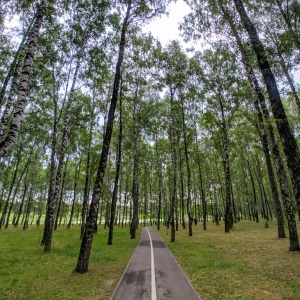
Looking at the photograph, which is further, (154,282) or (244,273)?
(244,273)

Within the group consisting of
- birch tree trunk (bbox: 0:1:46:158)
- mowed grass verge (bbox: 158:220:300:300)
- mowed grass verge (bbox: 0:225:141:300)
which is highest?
birch tree trunk (bbox: 0:1:46:158)

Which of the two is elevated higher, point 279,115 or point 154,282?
point 279,115

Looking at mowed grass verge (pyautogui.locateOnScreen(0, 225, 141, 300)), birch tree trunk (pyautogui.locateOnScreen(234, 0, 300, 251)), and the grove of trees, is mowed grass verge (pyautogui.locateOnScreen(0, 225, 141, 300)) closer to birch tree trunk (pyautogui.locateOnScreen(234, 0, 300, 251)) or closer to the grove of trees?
the grove of trees

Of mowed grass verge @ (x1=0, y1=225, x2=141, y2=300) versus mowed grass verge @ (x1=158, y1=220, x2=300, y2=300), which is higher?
mowed grass verge @ (x1=158, y1=220, x2=300, y2=300)

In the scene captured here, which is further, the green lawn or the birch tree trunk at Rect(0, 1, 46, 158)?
the green lawn

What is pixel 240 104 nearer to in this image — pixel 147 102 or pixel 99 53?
pixel 147 102

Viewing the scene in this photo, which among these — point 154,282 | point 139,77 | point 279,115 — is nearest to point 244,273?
point 154,282

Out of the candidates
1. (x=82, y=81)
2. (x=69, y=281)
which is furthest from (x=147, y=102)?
(x=69, y=281)

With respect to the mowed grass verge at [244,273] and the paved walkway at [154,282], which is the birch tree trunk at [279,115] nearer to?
the mowed grass verge at [244,273]

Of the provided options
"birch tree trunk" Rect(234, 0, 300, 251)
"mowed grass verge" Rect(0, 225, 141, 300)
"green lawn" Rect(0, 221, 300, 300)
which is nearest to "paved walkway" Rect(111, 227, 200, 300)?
"green lawn" Rect(0, 221, 300, 300)

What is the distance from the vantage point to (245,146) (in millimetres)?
33594

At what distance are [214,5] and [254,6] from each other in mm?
3508

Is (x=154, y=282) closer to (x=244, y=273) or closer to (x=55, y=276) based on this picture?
(x=244, y=273)

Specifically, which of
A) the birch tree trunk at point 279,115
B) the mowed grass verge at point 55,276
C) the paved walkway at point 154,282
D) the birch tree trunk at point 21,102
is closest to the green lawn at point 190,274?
the mowed grass verge at point 55,276
